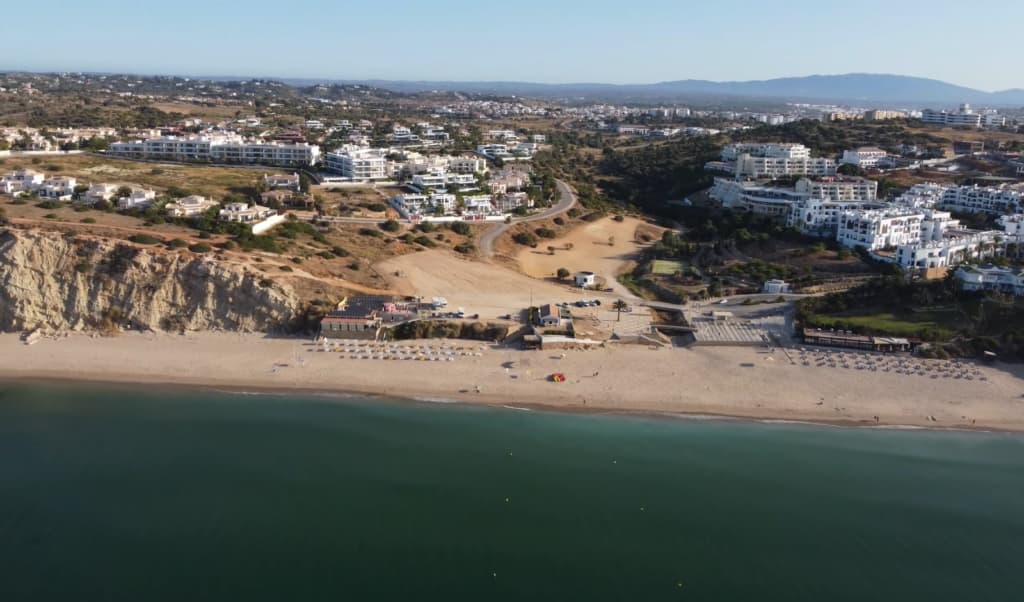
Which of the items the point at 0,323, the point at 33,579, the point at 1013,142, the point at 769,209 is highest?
the point at 1013,142

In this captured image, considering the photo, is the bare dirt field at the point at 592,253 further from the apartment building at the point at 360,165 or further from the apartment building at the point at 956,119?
the apartment building at the point at 956,119

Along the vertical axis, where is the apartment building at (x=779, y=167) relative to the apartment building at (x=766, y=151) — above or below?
below

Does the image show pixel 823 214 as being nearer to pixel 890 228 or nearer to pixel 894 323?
pixel 890 228

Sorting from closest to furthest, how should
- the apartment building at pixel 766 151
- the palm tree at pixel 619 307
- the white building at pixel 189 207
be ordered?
the palm tree at pixel 619 307 < the white building at pixel 189 207 < the apartment building at pixel 766 151

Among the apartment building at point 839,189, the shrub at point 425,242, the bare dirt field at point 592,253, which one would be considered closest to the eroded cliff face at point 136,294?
the shrub at point 425,242

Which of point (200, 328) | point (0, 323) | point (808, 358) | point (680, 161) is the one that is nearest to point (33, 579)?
point (200, 328)

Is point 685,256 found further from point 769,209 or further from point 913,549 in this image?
point 913,549

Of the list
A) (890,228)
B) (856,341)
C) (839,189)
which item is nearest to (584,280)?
(856,341)
